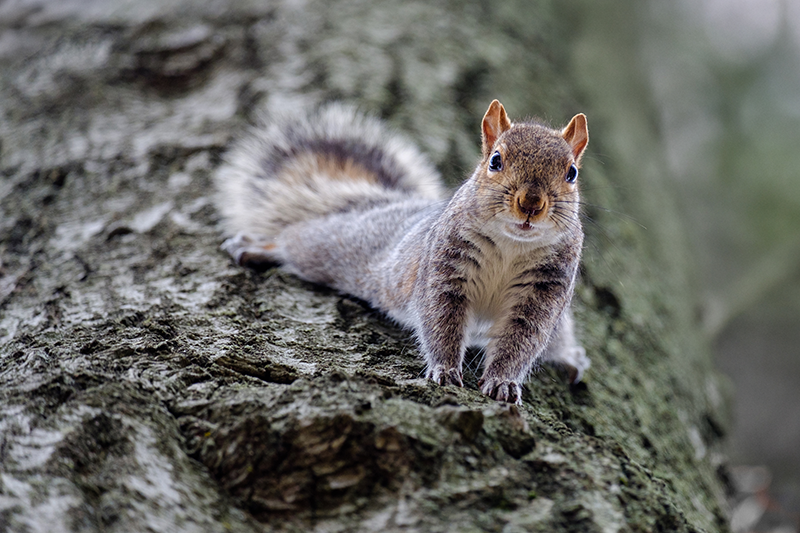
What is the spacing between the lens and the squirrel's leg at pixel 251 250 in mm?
1893

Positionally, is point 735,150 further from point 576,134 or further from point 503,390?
point 503,390

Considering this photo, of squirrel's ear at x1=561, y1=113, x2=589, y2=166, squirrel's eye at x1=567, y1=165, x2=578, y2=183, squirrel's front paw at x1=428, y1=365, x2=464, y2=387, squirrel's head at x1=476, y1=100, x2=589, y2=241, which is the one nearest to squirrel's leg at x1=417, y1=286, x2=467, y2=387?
squirrel's front paw at x1=428, y1=365, x2=464, y2=387

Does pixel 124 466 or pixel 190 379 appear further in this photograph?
pixel 190 379

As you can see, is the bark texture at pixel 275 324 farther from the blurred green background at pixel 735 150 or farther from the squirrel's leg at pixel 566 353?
the blurred green background at pixel 735 150

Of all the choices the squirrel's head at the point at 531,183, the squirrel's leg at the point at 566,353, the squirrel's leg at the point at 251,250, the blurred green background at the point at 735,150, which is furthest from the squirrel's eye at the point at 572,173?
the blurred green background at the point at 735,150

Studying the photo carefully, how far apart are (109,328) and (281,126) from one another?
1207 millimetres

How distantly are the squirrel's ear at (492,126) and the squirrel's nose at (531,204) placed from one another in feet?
0.94

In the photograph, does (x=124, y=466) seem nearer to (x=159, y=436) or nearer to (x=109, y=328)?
(x=159, y=436)

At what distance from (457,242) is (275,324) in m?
0.49

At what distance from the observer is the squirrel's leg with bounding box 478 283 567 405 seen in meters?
1.48

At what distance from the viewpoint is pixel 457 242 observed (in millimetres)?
1657

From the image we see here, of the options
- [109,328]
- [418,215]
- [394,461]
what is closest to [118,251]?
[109,328]

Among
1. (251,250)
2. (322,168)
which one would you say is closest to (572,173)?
(251,250)

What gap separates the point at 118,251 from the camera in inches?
71.9
